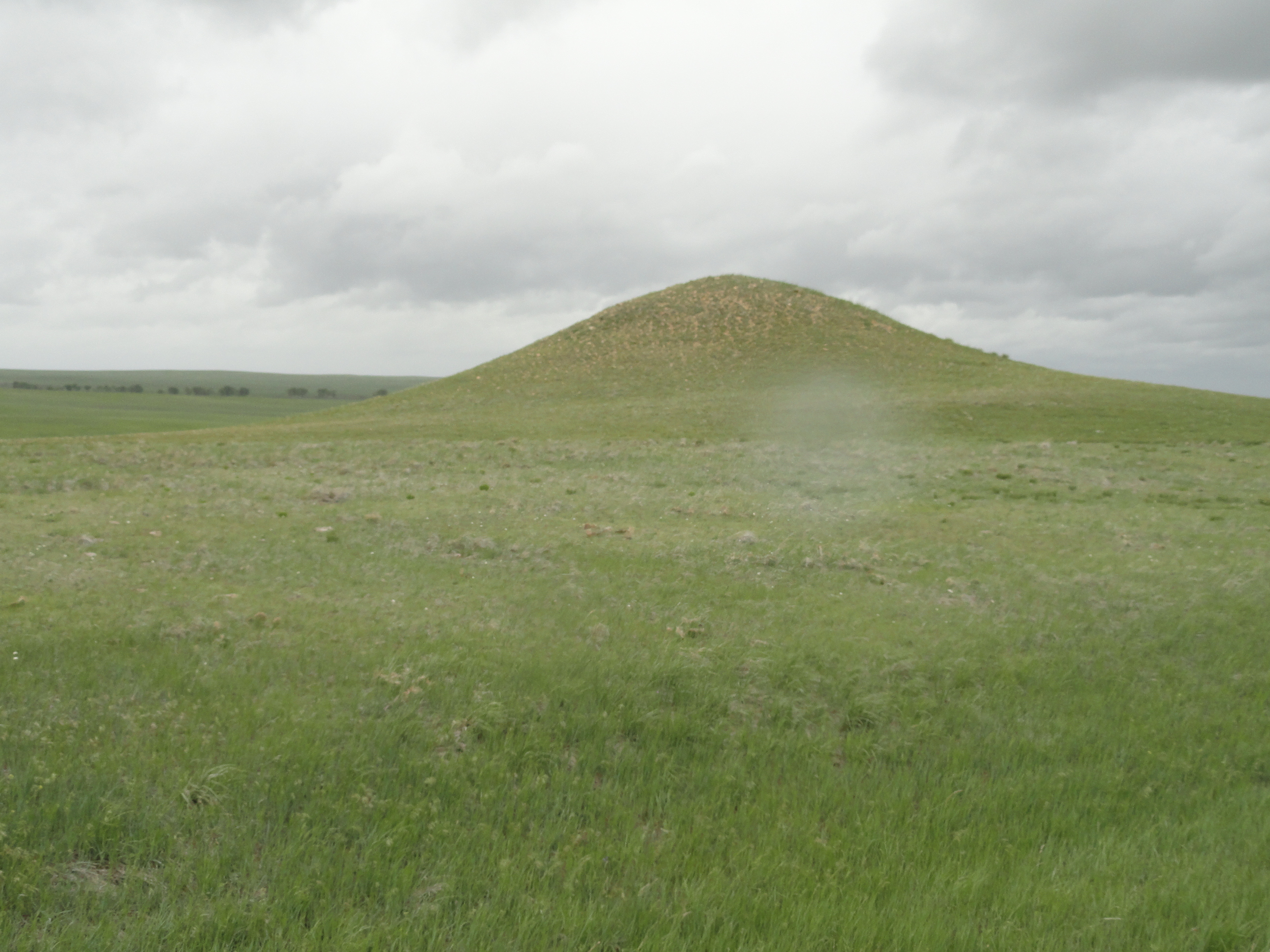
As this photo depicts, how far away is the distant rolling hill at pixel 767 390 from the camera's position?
46.7 m

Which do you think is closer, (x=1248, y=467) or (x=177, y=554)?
(x=177, y=554)

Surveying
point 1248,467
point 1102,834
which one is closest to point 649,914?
point 1102,834

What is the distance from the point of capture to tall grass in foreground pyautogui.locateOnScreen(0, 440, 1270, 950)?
19.4 feet

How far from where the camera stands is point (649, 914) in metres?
5.92

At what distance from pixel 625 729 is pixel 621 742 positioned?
238mm

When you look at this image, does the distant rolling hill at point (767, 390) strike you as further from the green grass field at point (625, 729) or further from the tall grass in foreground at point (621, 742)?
the tall grass in foreground at point (621, 742)

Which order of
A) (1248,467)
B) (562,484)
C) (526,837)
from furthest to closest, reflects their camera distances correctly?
(1248,467) → (562,484) → (526,837)

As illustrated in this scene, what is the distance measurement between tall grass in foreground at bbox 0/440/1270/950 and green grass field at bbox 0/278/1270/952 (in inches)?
1.7

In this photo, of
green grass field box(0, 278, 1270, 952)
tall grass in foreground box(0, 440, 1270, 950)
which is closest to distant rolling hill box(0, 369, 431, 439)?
green grass field box(0, 278, 1270, 952)

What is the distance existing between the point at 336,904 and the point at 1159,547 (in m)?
18.6

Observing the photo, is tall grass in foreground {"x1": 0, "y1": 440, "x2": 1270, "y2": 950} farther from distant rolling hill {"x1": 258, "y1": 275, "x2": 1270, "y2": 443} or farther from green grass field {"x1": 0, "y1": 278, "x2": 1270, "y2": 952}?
distant rolling hill {"x1": 258, "y1": 275, "x2": 1270, "y2": 443}

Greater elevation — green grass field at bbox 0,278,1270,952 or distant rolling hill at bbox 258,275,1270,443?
distant rolling hill at bbox 258,275,1270,443

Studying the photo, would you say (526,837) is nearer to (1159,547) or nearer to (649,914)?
(649,914)

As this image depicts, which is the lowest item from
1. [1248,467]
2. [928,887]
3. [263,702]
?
[928,887]
